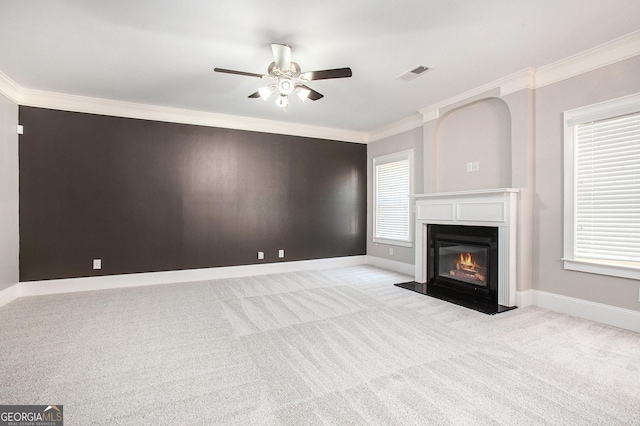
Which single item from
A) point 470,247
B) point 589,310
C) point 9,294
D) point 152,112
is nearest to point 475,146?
point 470,247

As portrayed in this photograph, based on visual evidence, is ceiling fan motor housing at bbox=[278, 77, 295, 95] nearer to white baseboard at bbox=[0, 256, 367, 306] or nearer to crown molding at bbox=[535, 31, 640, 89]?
crown molding at bbox=[535, 31, 640, 89]

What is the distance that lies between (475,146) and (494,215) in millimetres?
1171

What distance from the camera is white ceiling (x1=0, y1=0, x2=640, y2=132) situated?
2486 millimetres

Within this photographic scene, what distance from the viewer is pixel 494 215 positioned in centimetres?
387

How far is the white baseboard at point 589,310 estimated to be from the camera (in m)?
3.00

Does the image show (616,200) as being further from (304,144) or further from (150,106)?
(150,106)

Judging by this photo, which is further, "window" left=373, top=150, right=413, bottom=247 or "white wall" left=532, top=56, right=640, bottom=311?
"window" left=373, top=150, right=413, bottom=247

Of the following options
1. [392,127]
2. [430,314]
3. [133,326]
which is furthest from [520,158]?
[133,326]

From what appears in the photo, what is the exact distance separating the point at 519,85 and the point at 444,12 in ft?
6.18

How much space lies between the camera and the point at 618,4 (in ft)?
8.03

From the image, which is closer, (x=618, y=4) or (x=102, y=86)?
(x=618, y=4)

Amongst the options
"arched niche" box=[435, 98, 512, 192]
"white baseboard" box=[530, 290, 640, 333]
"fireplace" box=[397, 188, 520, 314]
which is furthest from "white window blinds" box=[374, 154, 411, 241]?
"white baseboard" box=[530, 290, 640, 333]

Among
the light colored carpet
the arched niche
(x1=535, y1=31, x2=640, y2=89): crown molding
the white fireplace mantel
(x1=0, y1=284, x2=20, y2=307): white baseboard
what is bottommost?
the light colored carpet

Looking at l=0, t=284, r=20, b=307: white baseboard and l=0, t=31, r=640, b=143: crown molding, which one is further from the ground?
l=0, t=31, r=640, b=143: crown molding
